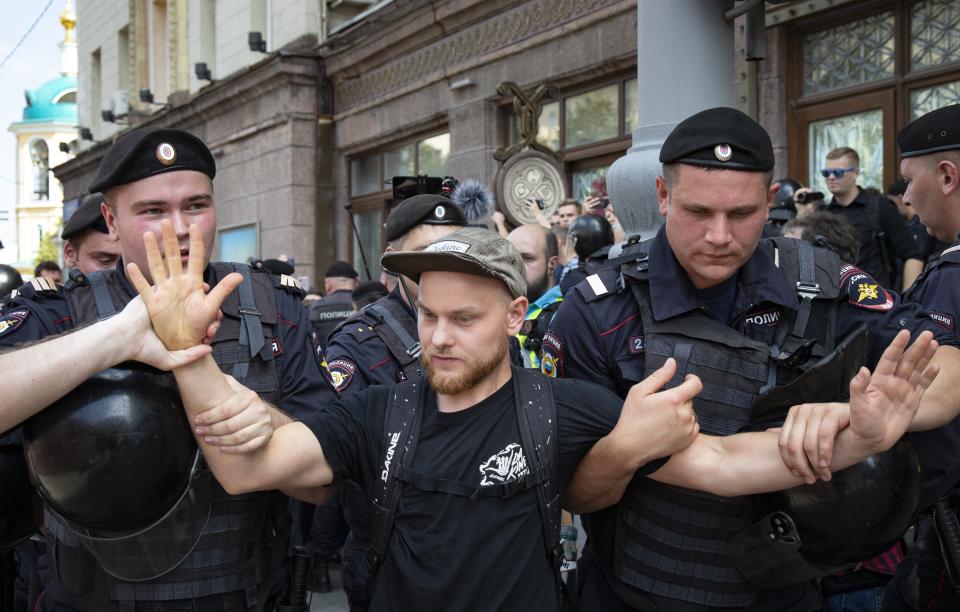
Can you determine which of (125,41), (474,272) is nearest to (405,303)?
(474,272)

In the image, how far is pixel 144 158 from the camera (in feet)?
8.91

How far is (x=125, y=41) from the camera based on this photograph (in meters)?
22.9

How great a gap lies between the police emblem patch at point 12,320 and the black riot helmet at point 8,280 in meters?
4.09

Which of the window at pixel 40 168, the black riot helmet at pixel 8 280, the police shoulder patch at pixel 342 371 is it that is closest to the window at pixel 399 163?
the black riot helmet at pixel 8 280

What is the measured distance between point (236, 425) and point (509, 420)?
2.20 ft

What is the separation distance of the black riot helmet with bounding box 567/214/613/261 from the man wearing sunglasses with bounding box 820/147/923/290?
149 cm

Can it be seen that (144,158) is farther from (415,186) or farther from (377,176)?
(377,176)

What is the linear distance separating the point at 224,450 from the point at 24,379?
1.59ft

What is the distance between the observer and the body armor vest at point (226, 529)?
2.60 meters

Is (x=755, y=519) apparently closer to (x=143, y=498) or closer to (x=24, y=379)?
(x=143, y=498)

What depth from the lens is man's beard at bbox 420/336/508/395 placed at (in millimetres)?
2363

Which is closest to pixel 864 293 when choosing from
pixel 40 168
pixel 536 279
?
pixel 536 279

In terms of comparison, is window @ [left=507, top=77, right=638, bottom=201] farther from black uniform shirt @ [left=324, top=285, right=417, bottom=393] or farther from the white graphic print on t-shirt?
the white graphic print on t-shirt

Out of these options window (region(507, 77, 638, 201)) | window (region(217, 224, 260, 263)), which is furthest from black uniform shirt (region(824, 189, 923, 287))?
window (region(217, 224, 260, 263))
